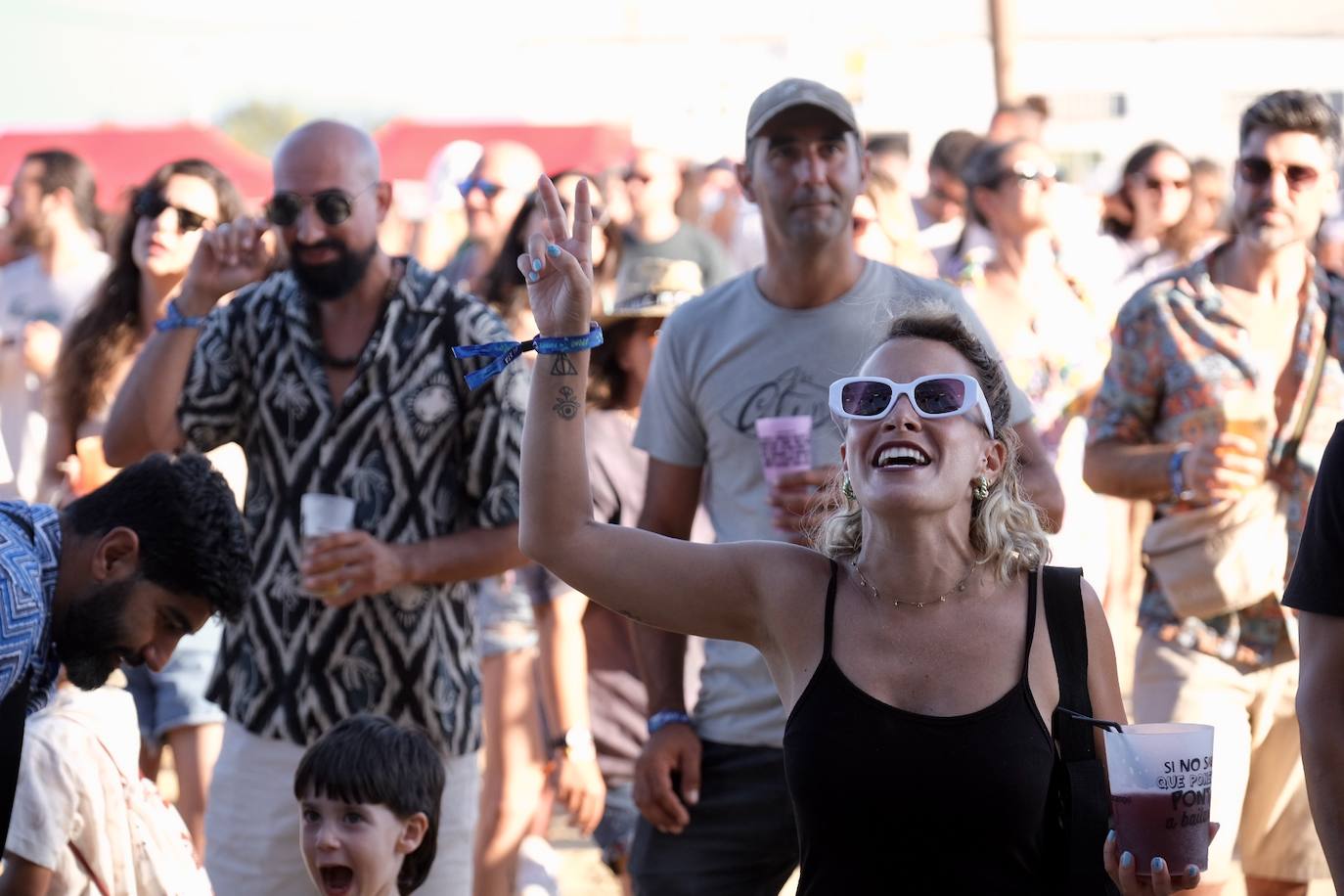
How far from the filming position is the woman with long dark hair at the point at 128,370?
5820mm

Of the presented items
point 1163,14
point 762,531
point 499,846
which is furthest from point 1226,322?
point 1163,14

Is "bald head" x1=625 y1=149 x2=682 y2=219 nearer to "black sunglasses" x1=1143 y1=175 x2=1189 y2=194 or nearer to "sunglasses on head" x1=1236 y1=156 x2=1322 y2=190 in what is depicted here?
"black sunglasses" x1=1143 y1=175 x2=1189 y2=194

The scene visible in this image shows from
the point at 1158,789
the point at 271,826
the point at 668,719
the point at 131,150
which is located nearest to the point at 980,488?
the point at 1158,789

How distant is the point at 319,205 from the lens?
4.74 meters

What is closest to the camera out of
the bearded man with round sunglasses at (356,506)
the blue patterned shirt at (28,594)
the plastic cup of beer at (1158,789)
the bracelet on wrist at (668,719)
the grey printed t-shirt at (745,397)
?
the plastic cup of beer at (1158,789)

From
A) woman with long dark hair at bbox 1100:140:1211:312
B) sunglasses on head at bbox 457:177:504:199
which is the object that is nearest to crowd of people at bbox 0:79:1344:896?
sunglasses on head at bbox 457:177:504:199

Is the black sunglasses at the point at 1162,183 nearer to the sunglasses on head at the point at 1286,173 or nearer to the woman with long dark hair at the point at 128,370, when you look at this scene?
the sunglasses on head at the point at 1286,173

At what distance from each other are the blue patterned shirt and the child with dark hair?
0.66 metres

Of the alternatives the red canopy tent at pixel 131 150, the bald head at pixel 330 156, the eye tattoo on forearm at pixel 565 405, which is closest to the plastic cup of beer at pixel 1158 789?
the eye tattoo on forearm at pixel 565 405

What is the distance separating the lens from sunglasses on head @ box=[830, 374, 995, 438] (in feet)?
10.1

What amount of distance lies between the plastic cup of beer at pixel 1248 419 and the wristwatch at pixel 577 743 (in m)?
2.02

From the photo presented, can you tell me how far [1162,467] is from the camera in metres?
4.92

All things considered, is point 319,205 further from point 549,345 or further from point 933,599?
point 933,599

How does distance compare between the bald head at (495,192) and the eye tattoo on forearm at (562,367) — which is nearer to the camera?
the eye tattoo on forearm at (562,367)
